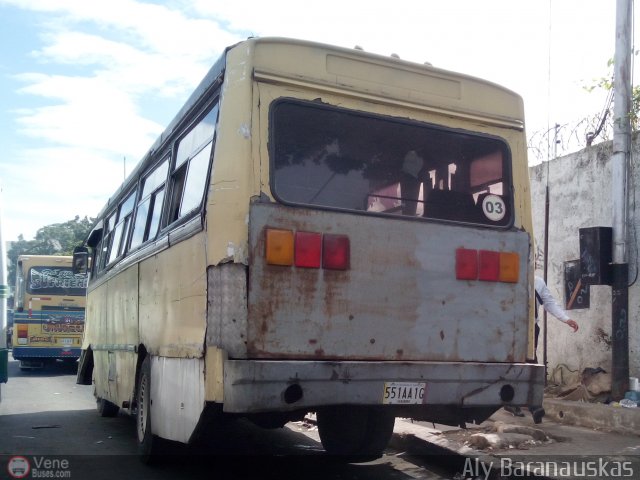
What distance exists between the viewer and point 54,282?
18.5 metres

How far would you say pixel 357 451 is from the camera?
248 inches

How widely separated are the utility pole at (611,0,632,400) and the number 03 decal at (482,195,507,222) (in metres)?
3.48

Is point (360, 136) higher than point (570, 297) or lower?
higher

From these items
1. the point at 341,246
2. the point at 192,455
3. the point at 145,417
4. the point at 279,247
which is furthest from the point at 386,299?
the point at 192,455

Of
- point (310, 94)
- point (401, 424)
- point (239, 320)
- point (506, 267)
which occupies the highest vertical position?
point (310, 94)

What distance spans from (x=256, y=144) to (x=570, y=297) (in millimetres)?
6360

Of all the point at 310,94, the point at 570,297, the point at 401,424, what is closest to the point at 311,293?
the point at 310,94

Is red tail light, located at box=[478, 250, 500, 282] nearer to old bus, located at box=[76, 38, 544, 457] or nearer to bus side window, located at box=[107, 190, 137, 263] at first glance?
old bus, located at box=[76, 38, 544, 457]

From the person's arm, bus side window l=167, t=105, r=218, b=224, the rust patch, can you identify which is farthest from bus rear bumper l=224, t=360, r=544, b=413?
the rust patch

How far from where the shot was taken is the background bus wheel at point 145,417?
20.2 feet

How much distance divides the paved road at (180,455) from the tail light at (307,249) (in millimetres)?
2323

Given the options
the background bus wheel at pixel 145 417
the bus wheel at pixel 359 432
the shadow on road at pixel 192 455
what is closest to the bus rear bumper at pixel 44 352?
the shadow on road at pixel 192 455

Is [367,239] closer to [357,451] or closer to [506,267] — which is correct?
[506,267]

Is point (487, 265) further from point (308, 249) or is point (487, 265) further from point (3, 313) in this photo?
point (3, 313)
